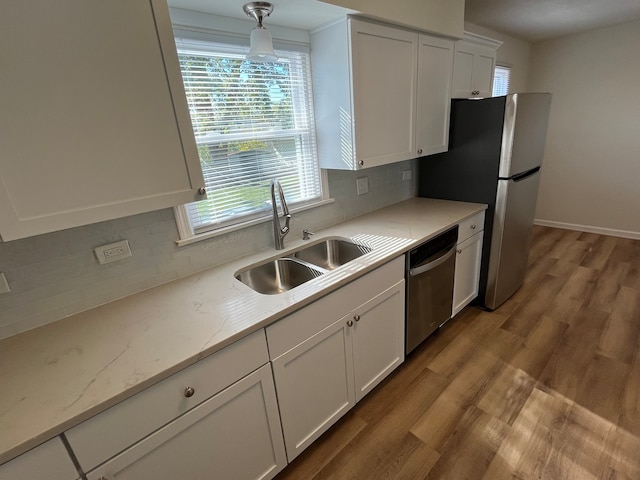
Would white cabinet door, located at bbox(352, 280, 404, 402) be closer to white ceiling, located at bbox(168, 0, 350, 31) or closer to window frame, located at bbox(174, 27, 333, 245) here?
window frame, located at bbox(174, 27, 333, 245)

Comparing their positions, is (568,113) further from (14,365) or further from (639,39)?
(14,365)

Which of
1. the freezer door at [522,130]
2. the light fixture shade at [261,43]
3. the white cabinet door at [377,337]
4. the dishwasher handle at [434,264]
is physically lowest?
the white cabinet door at [377,337]

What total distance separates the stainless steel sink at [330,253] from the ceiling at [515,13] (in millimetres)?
1185

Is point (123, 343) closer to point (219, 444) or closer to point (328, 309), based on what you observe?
point (219, 444)

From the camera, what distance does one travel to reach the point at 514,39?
373 centimetres

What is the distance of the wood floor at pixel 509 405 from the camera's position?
148 centimetres

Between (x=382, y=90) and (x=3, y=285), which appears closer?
(x=3, y=285)

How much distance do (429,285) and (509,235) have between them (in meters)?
0.92

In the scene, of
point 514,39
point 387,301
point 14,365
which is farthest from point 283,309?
point 514,39

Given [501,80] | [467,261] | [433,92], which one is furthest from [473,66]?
[501,80]

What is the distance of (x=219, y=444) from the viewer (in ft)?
3.76

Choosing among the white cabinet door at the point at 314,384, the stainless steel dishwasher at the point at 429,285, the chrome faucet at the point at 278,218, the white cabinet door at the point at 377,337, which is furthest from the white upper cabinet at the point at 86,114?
the stainless steel dishwasher at the point at 429,285

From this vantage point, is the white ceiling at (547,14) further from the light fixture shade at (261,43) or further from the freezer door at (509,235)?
the light fixture shade at (261,43)

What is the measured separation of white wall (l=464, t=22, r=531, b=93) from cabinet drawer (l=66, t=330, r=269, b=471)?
12.7 ft
